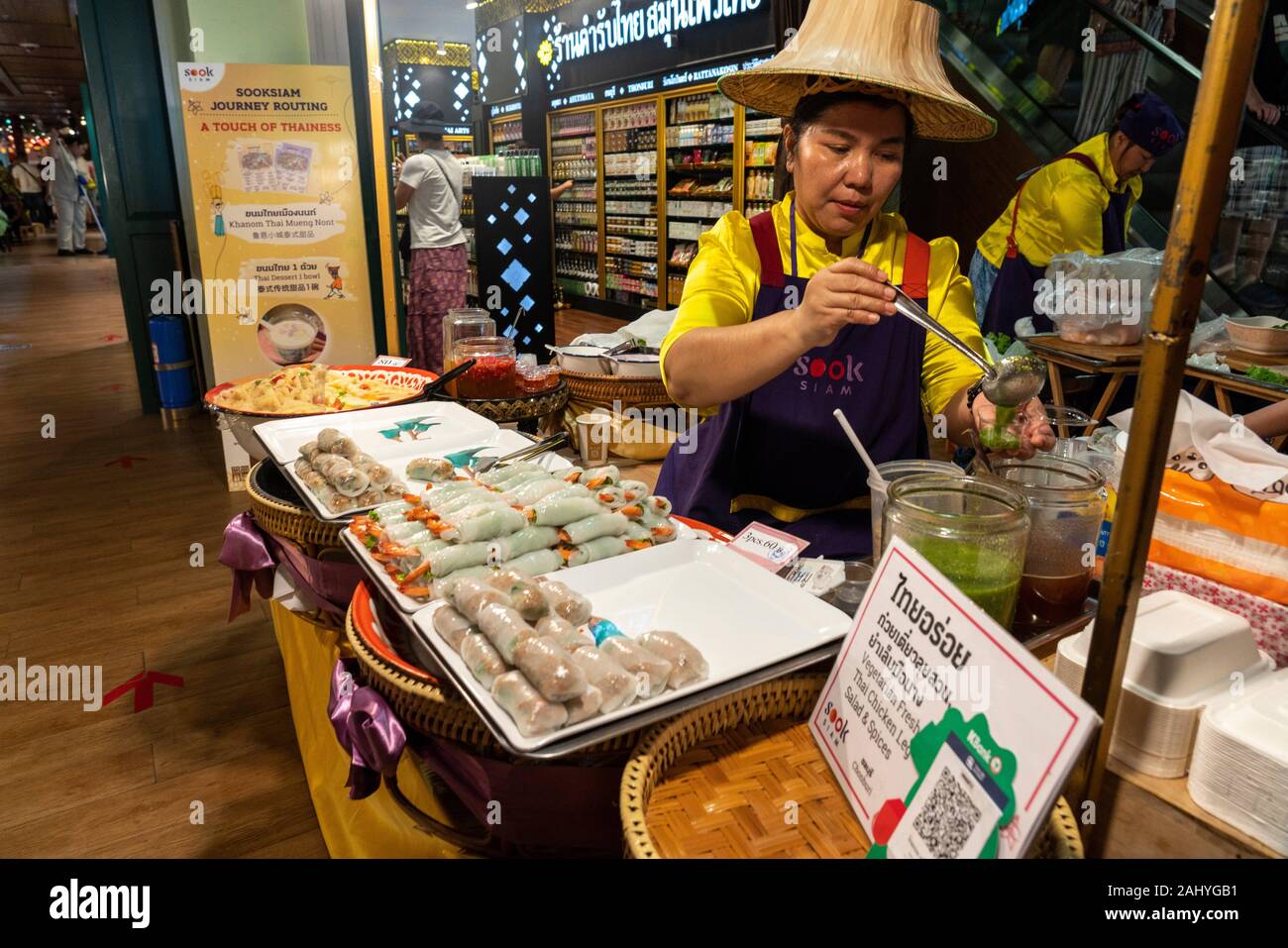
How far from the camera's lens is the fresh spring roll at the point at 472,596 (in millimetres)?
1065

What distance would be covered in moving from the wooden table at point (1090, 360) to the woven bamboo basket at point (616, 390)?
2.13 m

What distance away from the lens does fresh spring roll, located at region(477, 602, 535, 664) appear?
977 millimetres

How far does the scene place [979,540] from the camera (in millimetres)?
1017

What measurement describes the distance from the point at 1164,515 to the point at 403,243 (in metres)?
6.33

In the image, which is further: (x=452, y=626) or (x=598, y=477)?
(x=598, y=477)

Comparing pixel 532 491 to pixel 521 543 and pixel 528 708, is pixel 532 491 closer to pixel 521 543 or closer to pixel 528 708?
pixel 521 543

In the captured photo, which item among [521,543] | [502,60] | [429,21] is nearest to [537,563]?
[521,543]

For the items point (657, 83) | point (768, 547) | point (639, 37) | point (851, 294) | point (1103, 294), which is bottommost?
point (768, 547)

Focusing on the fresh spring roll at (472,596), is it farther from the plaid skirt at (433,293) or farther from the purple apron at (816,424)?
the plaid skirt at (433,293)

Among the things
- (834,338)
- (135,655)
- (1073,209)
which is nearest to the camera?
(834,338)

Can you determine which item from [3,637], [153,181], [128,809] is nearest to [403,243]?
[153,181]

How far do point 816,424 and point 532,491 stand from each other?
69 centimetres

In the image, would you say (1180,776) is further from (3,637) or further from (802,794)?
(3,637)

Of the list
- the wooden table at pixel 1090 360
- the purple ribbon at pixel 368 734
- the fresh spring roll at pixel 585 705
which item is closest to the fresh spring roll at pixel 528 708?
the fresh spring roll at pixel 585 705
